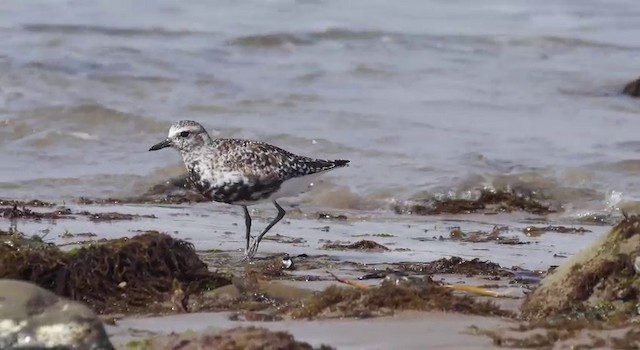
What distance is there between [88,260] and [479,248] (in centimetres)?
254

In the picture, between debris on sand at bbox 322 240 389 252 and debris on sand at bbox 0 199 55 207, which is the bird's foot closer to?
debris on sand at bbox 322 240 389 252

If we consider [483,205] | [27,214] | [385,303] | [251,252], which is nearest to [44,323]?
[385,303]

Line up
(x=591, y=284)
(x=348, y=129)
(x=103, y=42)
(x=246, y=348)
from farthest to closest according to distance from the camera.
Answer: (x=103, y=42), (x=348, y=129), (x=591, y=284), (x=246, y=348)

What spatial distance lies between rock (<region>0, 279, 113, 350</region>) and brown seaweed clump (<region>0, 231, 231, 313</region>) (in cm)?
103

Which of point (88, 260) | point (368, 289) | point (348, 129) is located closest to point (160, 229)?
point (88, 260)

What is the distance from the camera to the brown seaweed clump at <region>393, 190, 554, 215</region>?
27.2 ft

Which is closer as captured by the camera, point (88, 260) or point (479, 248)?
point (88, 260)

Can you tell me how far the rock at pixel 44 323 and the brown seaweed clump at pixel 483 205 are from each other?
4.88 m

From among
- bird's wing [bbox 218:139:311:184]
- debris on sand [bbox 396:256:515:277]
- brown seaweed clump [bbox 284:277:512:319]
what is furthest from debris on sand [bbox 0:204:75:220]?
brown seaweed clump [bbox 284:277:512:319]

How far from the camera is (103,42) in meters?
14.6

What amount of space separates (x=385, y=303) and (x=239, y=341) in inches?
35.3

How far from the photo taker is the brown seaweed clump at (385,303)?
4.29 meters

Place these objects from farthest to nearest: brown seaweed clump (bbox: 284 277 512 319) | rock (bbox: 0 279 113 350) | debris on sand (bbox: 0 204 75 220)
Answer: debris on sand (bbox: 0 204 75 220) < brown seaweed clump (bbox: 284 277 512 319) < rock (bbox: 0 279 113 350)

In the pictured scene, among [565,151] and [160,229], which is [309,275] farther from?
[565,151]
